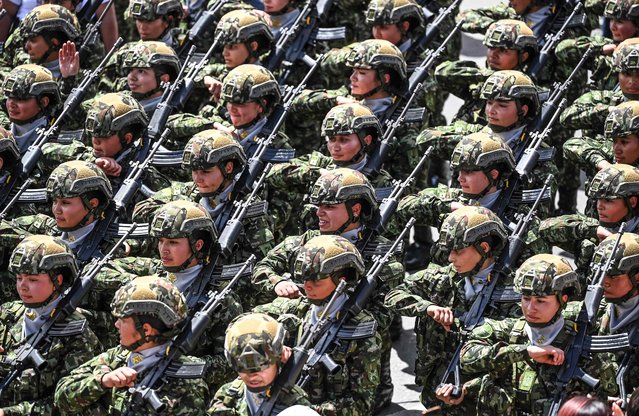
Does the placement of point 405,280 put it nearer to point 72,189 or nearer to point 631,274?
point 631,274

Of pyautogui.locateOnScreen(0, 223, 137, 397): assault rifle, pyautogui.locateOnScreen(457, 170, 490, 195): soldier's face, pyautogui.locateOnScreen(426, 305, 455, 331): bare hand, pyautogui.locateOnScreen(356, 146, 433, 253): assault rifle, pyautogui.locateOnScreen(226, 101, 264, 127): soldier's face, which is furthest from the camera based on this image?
pyautogui.locateOnScreen(226, 101, 264, 127): soldier's face

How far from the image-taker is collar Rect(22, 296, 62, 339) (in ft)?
45.1

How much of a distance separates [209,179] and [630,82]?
442cm

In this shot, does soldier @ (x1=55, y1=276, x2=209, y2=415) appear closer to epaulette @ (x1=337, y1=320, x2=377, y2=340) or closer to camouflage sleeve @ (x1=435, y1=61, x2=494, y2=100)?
epaulette @ (x1=337, y1=320, x2=377, y2=340)

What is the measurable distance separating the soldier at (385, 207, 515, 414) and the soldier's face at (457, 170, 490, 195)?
101 cm

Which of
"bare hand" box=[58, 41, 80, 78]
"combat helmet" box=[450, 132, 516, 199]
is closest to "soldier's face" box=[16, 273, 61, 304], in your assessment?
"combat helmet" box=[450, 132, 516, 199]

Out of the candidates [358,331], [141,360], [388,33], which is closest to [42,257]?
[141,360]

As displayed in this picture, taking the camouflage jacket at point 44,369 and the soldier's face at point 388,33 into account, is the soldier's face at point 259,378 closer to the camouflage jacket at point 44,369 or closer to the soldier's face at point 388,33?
the camouflage jacket at point 44,369

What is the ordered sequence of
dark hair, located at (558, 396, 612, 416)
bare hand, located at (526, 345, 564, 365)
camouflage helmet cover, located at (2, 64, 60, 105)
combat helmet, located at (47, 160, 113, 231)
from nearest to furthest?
dark hair, located at (558, 396, 612, 416) → bare hand, located at (526, 345, 564, 365) → combat helmet, located at (47, 160, 113, 231) → camouflage helmet cover, located at (2, 64, 60, 105)

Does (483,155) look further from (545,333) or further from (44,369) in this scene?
(44,369)

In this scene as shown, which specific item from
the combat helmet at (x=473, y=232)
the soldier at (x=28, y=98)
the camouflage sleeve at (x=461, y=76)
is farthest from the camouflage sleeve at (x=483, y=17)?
the combat helmet at (x=473, y=232)

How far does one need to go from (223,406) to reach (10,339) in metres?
2.77

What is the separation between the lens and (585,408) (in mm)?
9664

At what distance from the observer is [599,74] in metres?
17.4
